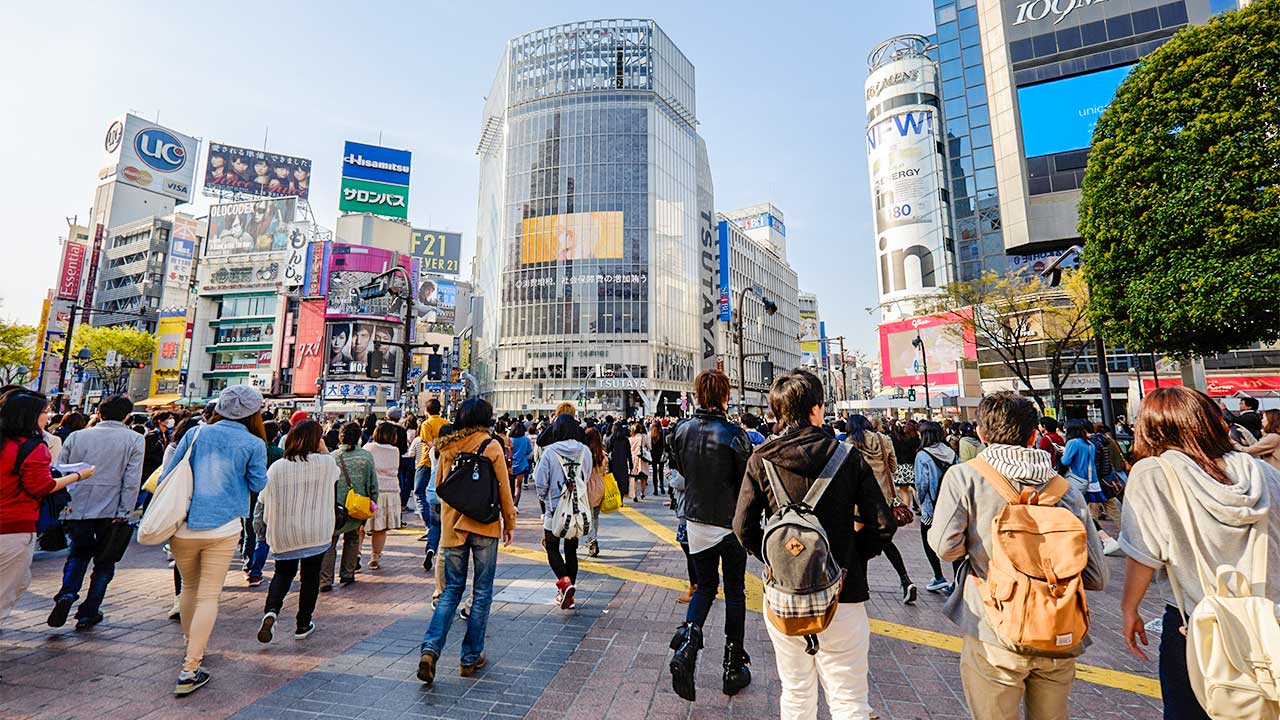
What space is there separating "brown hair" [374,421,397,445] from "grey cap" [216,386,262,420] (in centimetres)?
282

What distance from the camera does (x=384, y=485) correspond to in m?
6.97

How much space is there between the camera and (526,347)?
59.3 metres

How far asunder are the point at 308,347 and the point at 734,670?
57.7 m

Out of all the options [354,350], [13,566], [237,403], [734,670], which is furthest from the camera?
[354,350]

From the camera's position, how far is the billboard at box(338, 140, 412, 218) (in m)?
59.7

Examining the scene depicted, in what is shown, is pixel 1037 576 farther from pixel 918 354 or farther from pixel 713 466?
pixel 918 354

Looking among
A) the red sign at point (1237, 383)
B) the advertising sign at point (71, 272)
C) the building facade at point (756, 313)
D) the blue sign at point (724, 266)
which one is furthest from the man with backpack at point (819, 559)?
the advertising sign at point (71, 272)

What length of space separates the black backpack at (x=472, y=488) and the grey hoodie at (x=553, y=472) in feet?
4.99

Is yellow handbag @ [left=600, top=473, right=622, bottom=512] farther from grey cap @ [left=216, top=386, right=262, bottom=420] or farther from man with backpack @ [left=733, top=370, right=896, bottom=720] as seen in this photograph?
man with backpack @ [left=733, top=370, right=896, bottom=720]

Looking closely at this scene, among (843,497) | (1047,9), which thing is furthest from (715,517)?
(1047,9)

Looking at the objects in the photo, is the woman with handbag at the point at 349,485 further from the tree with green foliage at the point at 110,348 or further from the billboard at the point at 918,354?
the tree with green foliage at the point at 110,348

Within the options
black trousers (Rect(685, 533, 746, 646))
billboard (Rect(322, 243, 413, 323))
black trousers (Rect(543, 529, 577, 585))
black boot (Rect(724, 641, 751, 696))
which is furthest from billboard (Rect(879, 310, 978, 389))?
billboard (Rect(322, 243, 413, 323))

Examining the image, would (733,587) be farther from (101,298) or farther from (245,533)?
(101,298)

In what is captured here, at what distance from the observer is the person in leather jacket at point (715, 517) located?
3631 mm
